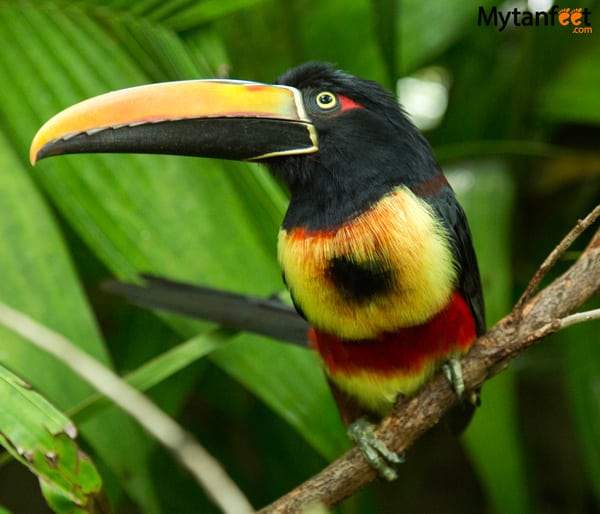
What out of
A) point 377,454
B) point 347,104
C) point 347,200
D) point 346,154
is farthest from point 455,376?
point 347,104

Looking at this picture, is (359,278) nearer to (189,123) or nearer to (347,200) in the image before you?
(347,200)

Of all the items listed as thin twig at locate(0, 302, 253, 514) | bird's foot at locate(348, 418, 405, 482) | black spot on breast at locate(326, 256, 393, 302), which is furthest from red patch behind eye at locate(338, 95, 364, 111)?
thin twig at locate(0, 302, 253, 514)

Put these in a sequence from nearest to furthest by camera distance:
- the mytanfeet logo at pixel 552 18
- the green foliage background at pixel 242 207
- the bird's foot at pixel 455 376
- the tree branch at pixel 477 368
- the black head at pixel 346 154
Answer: the tree branch at pixel 477 368
the bird's foot at pixel 455 376
the black head at pixel 346 154
the green foliage background at pixel 242 207
the mytanfeet logo at pixel 552 18

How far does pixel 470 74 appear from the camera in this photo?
116 inches

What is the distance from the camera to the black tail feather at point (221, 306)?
2098 mm

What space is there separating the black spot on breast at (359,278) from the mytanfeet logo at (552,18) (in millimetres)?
1148

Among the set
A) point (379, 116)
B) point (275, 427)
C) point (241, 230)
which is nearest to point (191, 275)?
point (241, 230)

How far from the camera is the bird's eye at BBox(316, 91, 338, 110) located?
1940 mm

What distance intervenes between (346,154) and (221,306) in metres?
0.52

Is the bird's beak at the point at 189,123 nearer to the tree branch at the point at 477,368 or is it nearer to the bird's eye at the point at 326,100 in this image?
the bird's eye at the point at 326,100

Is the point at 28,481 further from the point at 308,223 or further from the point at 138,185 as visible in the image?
the point at 308,223

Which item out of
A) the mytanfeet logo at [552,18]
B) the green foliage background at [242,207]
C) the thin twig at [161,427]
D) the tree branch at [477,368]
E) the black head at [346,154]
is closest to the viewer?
the thin twig at [161,427]

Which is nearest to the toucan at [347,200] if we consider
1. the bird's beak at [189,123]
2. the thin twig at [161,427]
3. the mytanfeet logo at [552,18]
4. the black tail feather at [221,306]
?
the bird's beak at [189,123]

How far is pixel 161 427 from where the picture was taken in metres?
1.06
